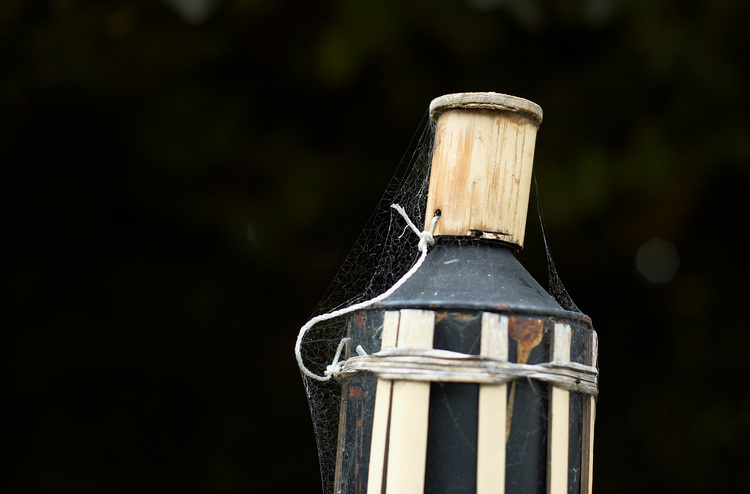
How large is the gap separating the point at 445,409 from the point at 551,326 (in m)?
0.26

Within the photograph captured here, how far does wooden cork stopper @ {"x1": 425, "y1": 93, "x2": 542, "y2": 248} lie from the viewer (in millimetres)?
1873

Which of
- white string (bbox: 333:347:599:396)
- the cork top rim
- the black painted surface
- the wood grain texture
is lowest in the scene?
the black painted surface

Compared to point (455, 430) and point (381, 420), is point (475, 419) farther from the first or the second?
point (381, 420)

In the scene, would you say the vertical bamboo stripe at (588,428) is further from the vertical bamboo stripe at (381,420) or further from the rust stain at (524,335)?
the vertical bamboo stripe at (381,420)

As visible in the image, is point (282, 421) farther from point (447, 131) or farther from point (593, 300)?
point (447, 131)

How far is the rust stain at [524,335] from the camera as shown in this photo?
1.71 metres

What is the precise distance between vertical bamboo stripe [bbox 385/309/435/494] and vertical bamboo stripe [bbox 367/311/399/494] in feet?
0.04

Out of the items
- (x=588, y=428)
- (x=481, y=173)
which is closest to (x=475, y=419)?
(x=588, y=428)

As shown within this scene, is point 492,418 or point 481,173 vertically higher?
point 481,173

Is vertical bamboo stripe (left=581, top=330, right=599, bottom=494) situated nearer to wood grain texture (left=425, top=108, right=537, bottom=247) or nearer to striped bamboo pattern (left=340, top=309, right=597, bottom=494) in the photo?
striped bamboo pattern (left=340, top=309, right=597, bottom=494)

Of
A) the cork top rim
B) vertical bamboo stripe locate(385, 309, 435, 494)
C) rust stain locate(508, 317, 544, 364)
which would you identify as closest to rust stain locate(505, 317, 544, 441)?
rust stain locate(508, 317, 544, 364)

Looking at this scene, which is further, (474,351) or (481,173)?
(481,173)

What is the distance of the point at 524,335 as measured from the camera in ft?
5.61

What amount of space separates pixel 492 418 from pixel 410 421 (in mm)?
152
